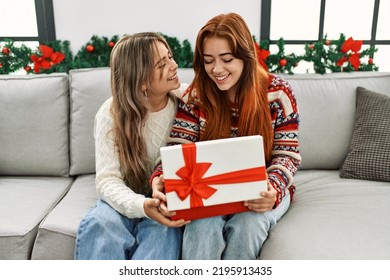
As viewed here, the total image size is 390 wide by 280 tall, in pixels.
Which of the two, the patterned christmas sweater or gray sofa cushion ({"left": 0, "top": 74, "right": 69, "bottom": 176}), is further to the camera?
gray sofa cushion ({"left": 0, "top": 74, "right": 69, "bottom": 176})

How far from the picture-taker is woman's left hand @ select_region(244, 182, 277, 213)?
1248 mm

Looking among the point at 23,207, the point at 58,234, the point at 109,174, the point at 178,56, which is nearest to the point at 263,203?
the point at 109,174

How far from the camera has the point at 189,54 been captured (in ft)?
6.67

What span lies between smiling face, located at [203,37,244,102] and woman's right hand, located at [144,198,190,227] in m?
0.44

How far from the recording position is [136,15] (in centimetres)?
208

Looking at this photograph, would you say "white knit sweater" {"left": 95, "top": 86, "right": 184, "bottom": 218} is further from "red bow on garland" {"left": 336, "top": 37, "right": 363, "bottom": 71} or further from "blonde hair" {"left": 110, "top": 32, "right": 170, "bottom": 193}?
"red bow on garland" {"left": 336, "top": 37, "right": 363, "bottom": 71}

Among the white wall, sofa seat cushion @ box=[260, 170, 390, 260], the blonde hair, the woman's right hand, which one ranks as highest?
the white wall

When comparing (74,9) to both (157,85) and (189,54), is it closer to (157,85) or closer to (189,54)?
(189,54)

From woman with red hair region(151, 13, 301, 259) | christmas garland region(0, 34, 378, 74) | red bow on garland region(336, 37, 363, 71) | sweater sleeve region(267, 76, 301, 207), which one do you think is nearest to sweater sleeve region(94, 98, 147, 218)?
woman with red hair region(151, 13, 301, 259)
